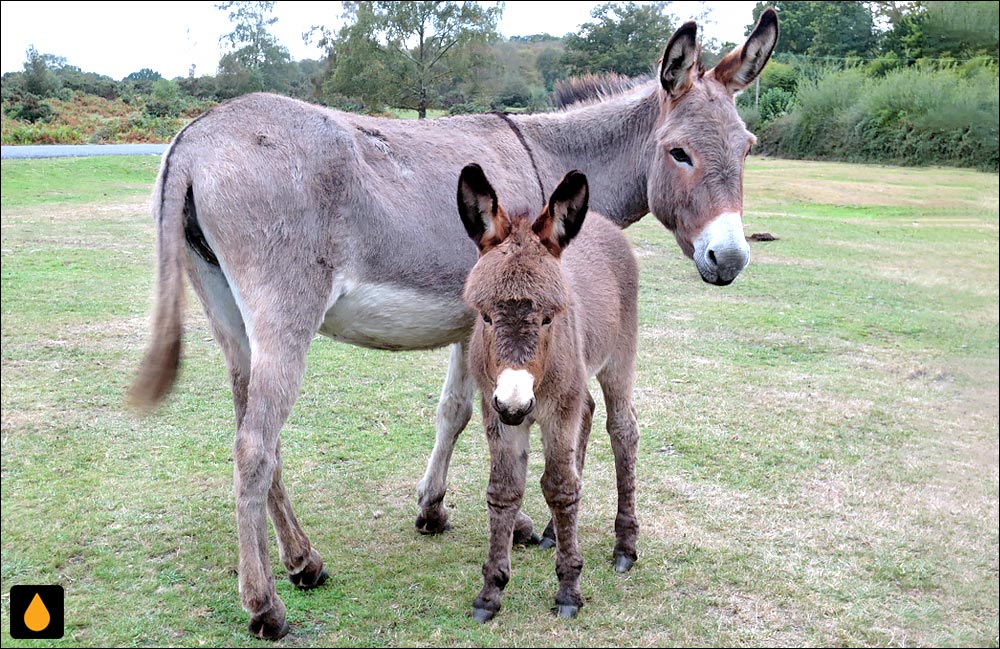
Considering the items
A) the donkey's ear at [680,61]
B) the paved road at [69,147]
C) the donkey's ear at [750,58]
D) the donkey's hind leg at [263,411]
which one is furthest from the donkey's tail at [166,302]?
the donkey's ear at [750,58]

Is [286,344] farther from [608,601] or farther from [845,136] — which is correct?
[845,136]

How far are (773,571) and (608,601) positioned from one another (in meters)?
1.03

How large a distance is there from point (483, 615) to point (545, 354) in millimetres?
1346

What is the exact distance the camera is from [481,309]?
143 inches

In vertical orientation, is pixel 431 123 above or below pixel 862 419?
above

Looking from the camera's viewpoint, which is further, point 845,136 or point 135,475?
point 845,136

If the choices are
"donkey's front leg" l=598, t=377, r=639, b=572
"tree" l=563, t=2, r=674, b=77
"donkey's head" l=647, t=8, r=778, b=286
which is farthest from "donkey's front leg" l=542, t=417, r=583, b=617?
"tree" l=563, t=2, r=674, b=77

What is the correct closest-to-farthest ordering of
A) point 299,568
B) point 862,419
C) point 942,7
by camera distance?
1. point 942,7
2. point 299,568
3. point 862,419

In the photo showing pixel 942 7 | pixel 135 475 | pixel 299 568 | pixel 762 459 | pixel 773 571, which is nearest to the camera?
pixel 942 7

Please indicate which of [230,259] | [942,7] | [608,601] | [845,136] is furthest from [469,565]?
[845,136]

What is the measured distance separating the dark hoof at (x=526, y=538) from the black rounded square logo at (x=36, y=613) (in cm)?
239

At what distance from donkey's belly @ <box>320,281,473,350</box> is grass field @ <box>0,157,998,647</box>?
1.28 metres

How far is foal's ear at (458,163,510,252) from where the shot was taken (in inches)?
148

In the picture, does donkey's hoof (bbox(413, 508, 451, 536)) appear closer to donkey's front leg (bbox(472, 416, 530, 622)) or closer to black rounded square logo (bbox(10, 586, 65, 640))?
donkey's front leg (bbox(472, 416, 530, 622))
